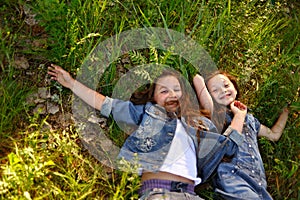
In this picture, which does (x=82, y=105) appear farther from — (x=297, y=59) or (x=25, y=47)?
(x=297, y=59)

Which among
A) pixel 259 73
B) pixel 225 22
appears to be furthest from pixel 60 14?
pixel 259 73

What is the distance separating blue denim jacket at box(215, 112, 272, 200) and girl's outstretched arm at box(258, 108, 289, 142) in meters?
0.18

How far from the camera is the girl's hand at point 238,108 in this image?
3211 mm

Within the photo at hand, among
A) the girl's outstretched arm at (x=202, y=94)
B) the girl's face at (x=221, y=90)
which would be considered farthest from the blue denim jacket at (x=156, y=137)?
the girl's face at (x=221, y=90)

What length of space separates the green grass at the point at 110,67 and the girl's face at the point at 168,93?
20cm

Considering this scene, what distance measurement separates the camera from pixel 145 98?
3.13 metres

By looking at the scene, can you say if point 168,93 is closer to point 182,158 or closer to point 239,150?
point 182,158

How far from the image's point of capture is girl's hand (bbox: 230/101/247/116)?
126 inches

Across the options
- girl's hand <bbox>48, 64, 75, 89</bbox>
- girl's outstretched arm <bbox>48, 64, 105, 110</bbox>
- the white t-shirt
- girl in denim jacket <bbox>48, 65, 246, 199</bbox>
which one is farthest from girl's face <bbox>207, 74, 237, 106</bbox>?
girl's hand <bbox>48, 64, 75, 89</bbox>

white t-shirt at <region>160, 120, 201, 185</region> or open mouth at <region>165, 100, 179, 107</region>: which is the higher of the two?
open mouth at <region>165, 100, 179, 107</region>

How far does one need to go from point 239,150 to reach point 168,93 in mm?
650

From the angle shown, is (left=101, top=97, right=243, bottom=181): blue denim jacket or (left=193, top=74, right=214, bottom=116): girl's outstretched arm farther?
(left=193, top=74, right=214, bottom=116): girl's outstretched arm

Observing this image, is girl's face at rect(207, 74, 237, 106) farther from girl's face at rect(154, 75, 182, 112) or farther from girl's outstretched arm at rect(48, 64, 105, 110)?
girl's outstretched arm at rect(48, 64, 105, 110)

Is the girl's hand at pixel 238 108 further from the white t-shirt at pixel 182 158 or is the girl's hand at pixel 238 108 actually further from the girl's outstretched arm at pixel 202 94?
the white t-shirt at pixel 182 158
